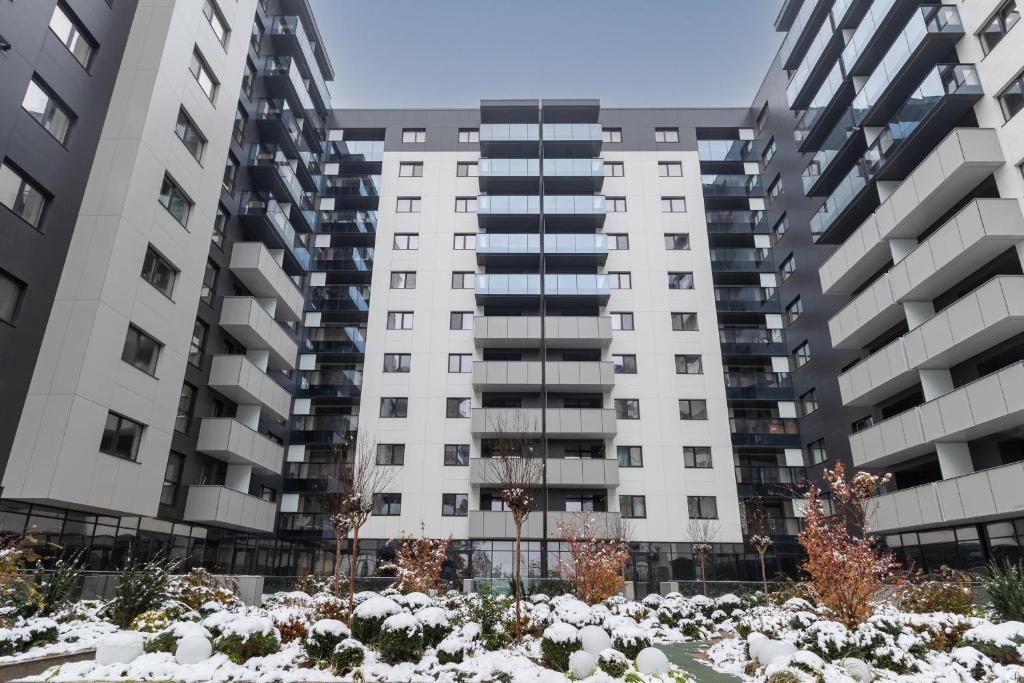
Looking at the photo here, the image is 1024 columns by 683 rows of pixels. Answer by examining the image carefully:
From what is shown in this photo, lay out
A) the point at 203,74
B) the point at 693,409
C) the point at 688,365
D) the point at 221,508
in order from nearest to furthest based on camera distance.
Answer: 1. the point at 221,508
2. the point at 203,74
3. the point at 693,409
4. the point at 688,365

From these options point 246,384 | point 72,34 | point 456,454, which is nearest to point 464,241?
point 456,454

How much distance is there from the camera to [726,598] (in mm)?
25516

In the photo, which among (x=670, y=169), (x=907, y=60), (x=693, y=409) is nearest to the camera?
(x=907, y=60)

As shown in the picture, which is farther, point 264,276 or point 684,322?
point 684,322

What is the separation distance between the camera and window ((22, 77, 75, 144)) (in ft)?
63.9

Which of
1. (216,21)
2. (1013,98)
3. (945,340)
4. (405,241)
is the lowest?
(945,340)

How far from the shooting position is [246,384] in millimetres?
30125

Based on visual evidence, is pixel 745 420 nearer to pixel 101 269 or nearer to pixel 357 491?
pixel 357 491

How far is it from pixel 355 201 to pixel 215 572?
83.7ft

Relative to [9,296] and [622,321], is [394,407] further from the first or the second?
[9,296]

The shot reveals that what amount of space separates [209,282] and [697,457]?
1119 inches

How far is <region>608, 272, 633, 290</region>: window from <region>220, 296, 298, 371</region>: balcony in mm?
20685

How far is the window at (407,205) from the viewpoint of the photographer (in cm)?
4350

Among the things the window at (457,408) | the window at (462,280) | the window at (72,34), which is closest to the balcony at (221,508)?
the window at (457,408)
